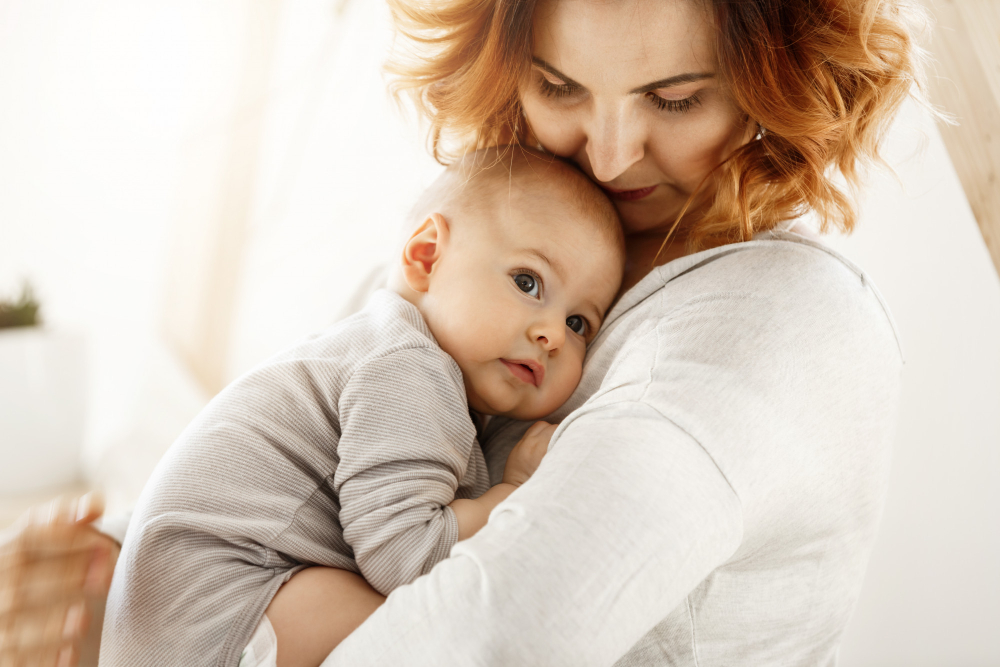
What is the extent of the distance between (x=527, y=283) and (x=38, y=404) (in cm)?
214

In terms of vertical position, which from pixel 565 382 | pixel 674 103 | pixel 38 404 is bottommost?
pixel 38 404

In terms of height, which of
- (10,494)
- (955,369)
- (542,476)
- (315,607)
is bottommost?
(10,494)

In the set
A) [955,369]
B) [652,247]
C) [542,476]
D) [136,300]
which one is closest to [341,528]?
[542,476]

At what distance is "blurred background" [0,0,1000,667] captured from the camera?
7.81ft

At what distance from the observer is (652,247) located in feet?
3.84

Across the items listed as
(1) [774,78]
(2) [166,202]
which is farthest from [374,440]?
(2) [166,202]

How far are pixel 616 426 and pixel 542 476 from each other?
0.25 ft

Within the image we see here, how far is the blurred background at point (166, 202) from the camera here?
93.7 inches

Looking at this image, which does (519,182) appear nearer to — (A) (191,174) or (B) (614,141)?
(B) (614,141)

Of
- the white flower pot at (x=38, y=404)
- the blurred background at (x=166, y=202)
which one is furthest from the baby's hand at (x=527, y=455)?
the white flower pot at (x=38, y=404)

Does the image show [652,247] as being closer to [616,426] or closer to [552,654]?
[616,426]

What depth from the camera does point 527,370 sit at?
3.34ft

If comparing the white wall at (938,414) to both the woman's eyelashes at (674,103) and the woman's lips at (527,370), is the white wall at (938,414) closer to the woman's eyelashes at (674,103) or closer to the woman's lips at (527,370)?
the woman's eyelashes at (674,103)

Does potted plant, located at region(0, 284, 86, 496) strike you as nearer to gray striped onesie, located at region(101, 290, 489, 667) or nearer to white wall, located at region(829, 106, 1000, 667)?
gray striped onesie, located at region(101, 290, 489, 667)
